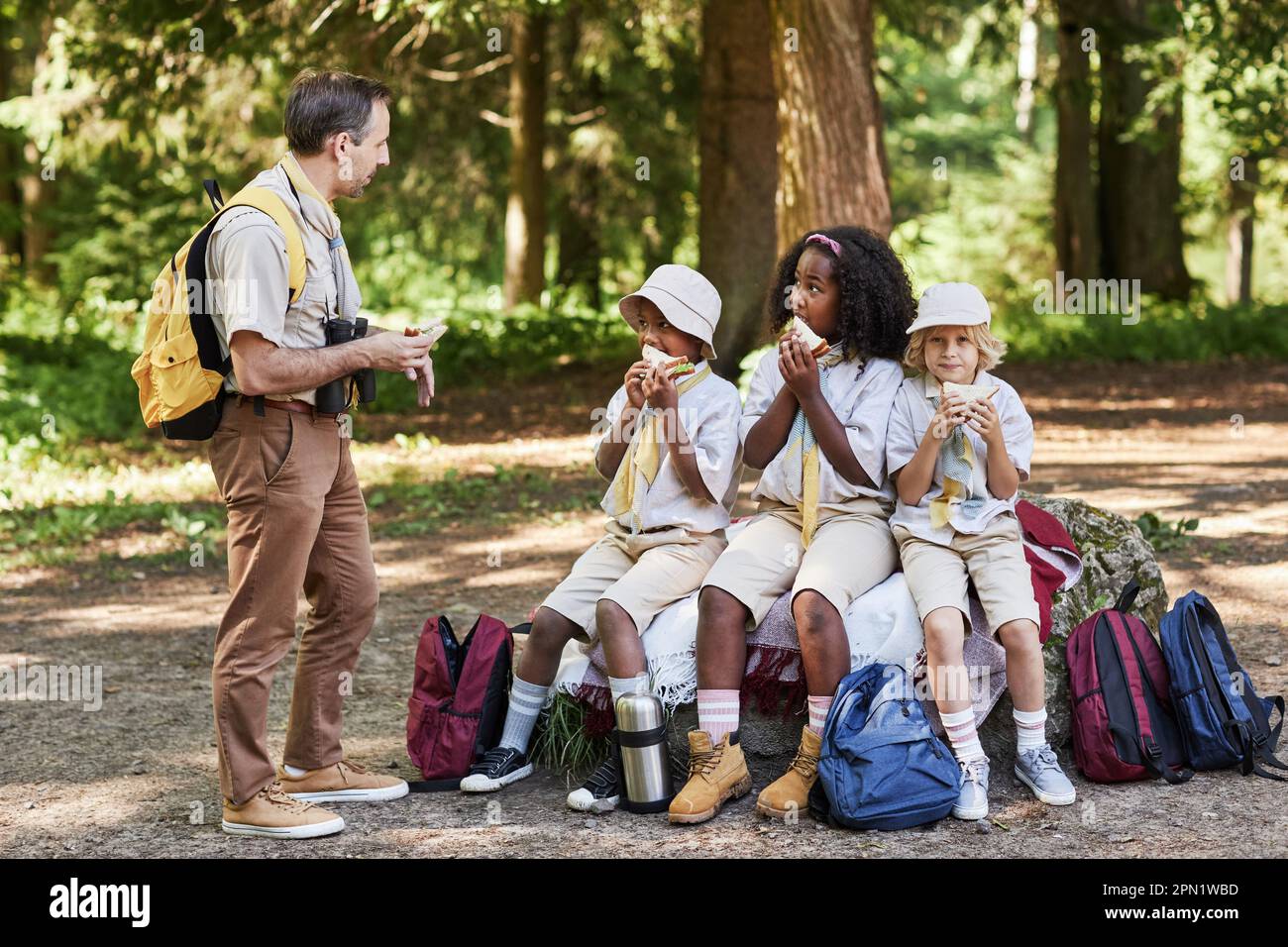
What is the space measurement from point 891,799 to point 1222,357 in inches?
592

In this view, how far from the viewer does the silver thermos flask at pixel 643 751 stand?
435 cm

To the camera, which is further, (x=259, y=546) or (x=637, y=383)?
(x=637, y=383)

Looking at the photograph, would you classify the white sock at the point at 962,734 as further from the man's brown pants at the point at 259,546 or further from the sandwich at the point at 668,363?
the man's brown pants at the point at 259,546

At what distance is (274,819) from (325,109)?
2046 millimetres

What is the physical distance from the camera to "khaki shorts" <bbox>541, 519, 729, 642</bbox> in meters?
4.61

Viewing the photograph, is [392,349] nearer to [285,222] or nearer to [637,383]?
[285,222]

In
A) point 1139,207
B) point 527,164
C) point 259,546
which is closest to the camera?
point 259,546

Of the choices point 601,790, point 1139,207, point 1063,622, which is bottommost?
point 601,790

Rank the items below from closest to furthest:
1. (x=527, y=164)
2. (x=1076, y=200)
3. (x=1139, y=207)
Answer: (x=527, y=164), (x=1139, y=207), (x=1076, y=200)

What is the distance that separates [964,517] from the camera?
4.49m

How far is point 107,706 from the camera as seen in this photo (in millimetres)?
5715

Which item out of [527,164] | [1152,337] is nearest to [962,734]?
[1152,337]

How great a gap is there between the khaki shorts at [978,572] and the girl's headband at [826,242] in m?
0.96
